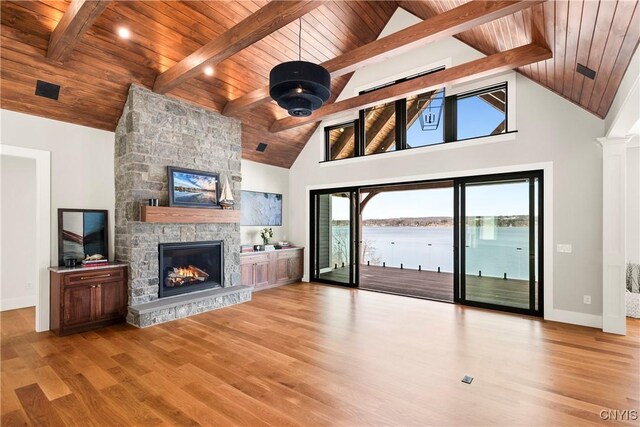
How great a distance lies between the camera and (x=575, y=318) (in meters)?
4.66

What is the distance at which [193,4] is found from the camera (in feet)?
13.6

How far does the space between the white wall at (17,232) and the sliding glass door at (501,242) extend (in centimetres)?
773

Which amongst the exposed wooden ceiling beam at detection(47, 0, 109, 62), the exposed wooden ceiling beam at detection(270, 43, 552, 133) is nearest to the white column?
the exposed wooden ceiling beam at detection(270, 43, 552, 133)

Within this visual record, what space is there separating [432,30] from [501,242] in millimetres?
3703

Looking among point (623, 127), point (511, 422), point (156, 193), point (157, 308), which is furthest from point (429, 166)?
point (157, 308)

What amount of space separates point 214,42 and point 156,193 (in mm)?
2538

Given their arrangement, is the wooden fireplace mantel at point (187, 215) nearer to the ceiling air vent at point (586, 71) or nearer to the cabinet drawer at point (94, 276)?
the cabinet drawer at point (94, 276)

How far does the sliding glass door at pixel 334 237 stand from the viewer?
7.42 meters

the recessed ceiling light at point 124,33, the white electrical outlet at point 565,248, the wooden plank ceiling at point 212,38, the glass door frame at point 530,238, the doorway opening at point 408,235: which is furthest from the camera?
the doorway opening at point 408,235

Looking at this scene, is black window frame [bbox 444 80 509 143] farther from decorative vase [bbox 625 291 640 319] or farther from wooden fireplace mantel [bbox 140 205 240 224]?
wooden fireplace mantel [bbox 140 205 240 224]

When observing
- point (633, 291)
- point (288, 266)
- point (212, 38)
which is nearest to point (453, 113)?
point (633, 291)

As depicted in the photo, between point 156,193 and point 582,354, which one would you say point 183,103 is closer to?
point 156,193

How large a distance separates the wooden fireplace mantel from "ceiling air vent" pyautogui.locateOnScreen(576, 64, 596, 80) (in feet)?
18.0

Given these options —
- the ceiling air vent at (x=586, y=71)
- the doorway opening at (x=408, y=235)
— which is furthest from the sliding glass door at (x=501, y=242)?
the doorway opening at (x=408, y=235)
